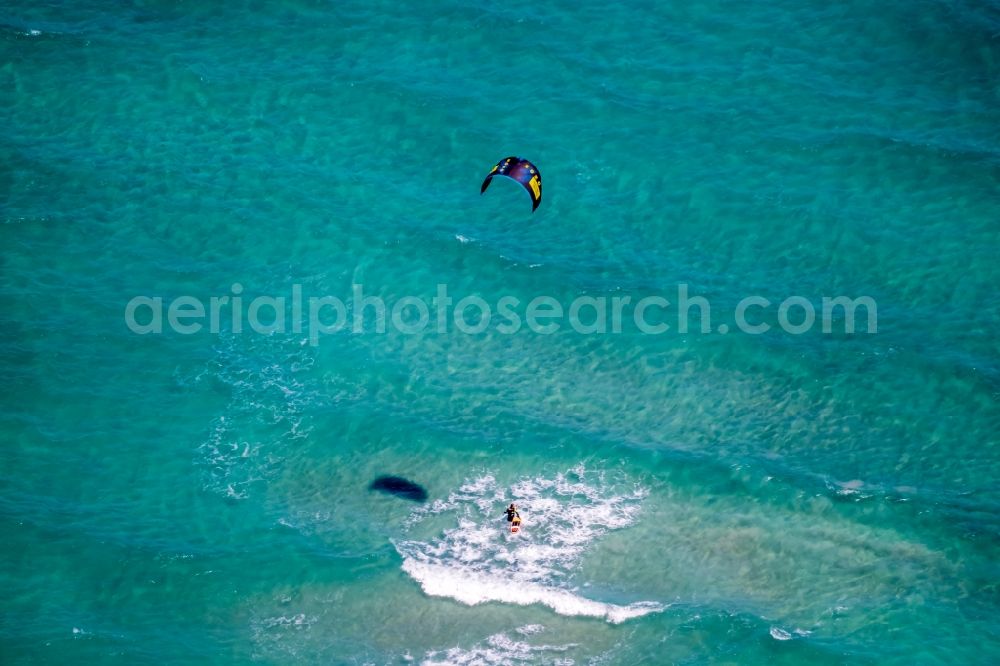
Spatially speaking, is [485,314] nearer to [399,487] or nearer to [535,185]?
[535,185]

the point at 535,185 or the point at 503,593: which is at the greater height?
the point at 535,185

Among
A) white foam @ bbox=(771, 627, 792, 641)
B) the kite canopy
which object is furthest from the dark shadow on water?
white foam @ bbox=(771, 627, 792, 641)

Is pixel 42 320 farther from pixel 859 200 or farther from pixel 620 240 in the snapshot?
pixel 859 200

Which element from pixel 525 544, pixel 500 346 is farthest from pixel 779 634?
pixel 500 346

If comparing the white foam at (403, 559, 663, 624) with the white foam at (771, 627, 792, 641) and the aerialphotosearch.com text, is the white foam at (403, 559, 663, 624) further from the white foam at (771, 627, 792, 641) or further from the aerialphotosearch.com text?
the aerialphotosearch.com text

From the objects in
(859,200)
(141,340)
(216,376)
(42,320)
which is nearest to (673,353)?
(859,200)

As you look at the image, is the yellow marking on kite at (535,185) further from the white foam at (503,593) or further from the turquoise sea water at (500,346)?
the white foam at (503,593)
